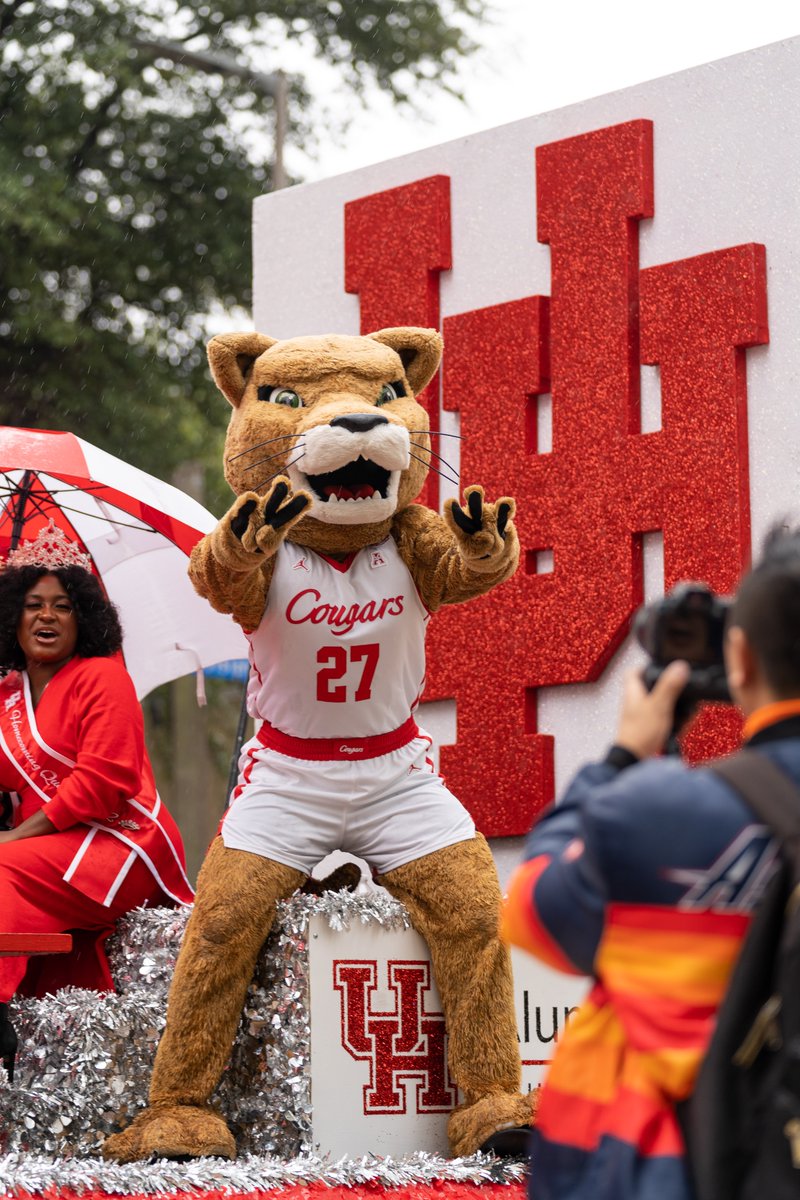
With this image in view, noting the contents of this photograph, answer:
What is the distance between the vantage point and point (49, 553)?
514 cm

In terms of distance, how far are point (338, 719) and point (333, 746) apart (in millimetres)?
70

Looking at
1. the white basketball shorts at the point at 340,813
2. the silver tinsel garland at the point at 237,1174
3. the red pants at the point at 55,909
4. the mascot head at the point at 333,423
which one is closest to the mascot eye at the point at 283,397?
the mascot head at the point at 333,423

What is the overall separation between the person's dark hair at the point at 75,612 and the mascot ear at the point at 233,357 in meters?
0.87

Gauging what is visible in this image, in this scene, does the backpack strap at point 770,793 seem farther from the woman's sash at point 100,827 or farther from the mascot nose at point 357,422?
the woman's sash at point 100,827

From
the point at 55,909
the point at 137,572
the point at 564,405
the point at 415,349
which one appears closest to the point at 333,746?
the point at 55,909

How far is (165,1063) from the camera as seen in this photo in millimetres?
4062

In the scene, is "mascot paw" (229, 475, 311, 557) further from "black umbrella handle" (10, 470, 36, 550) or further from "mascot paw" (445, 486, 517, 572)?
"black umbrella handle" (10, 470, 36, 550)

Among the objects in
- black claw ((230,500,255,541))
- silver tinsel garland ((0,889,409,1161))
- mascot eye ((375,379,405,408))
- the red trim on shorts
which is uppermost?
mascot eye ((375,379,405,408))

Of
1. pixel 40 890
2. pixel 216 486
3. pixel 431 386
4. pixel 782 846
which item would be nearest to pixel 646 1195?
pixel 782 846

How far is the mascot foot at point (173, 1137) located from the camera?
12.7ft

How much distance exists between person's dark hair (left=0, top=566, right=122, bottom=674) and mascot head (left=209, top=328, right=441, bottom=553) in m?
0.84

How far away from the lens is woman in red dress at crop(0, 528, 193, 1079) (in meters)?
4.62

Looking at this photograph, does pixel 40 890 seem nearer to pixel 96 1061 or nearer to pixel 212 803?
pixel 96 1061

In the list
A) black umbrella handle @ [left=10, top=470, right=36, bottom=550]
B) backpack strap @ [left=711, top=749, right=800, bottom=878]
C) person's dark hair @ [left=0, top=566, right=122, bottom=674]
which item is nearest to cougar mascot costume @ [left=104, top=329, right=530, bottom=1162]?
person's dark hair @ [left=0, top=566, right=122, bottom=674]
